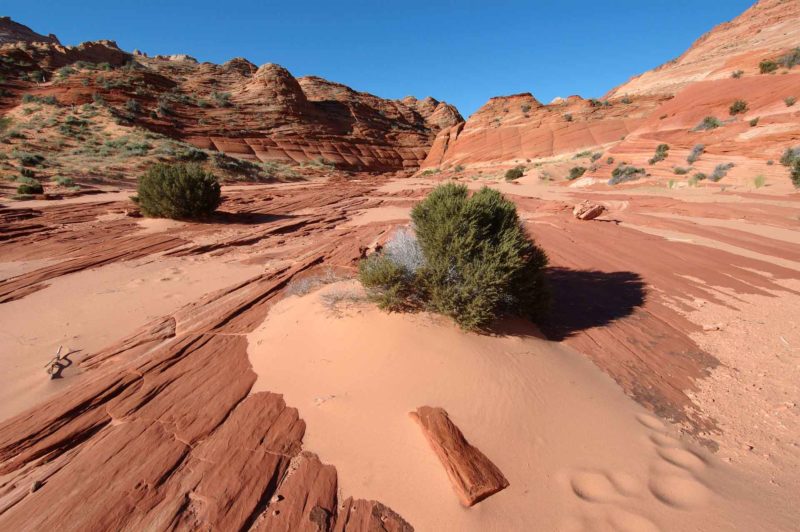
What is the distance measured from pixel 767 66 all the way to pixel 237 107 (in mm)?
48403

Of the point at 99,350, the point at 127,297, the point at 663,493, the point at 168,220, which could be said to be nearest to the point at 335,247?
the point at 127,297

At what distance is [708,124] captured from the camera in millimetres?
19797

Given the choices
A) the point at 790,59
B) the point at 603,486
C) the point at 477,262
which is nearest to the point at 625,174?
the point at 790,59

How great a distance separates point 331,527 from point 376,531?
28cm

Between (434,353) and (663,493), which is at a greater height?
(434,353)

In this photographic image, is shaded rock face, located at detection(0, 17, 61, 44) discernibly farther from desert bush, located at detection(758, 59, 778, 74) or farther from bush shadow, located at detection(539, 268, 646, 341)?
desert bush, located at detection(758, 59, 778, 74)

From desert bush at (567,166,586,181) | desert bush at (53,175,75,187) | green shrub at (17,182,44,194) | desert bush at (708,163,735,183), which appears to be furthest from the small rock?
desert bush at (53,175,75,187)

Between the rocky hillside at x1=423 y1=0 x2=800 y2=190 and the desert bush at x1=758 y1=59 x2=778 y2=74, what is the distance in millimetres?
55

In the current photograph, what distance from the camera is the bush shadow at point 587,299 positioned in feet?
16.8

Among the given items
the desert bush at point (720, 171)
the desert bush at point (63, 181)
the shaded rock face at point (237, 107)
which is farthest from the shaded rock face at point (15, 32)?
the desert bush at point (720, 171)

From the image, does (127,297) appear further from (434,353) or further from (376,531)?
(376,531)

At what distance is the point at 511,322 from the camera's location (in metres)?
4.51

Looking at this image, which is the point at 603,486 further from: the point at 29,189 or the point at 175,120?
the point at 175,120

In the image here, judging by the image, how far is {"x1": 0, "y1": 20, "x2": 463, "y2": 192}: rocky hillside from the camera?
23312 mm
